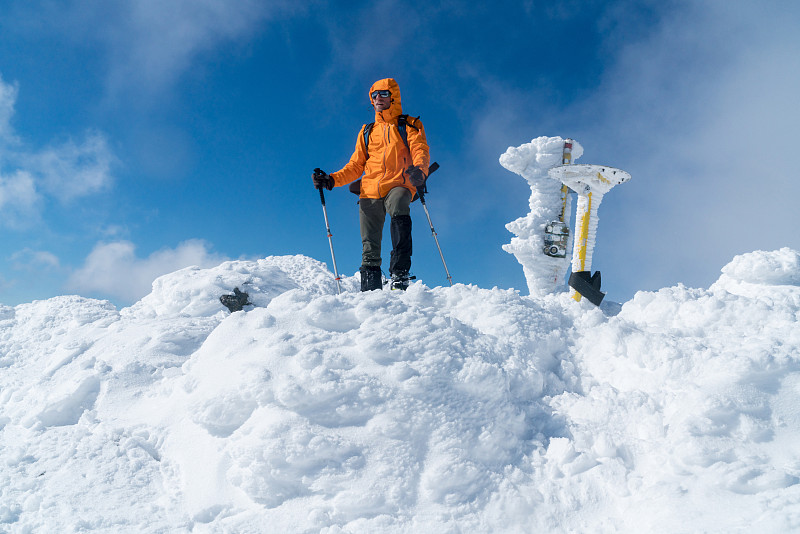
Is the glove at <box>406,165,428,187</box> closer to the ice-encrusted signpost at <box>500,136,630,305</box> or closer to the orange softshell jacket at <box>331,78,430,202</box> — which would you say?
the orange softshell jacket at <box>331,78,430,202</box>

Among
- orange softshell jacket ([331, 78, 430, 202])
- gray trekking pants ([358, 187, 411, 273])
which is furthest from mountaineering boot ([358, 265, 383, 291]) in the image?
orange softshell jacket ([331, 78, 430, 202])

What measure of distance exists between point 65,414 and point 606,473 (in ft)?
14.2

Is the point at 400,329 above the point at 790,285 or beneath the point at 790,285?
beneath

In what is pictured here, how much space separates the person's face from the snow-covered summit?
331cm

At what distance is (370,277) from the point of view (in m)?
5.95

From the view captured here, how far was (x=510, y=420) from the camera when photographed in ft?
10.1

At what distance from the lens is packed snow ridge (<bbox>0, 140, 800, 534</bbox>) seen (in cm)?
248

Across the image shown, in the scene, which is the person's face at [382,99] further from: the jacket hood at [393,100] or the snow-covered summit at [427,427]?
the snow-covered summit at [427,427]

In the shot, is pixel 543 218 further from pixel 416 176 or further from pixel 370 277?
pixel 370 277

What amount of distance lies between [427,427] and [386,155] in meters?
3.98

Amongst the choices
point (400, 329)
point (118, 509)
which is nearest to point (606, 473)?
point (400, 329)

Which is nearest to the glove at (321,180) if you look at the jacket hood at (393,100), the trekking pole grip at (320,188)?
the trekking pole grip at (320,188)

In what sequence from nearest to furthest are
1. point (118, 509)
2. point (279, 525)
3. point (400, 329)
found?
1. point (279, 525)
2. point (118, 509)
3. point (400, 329)

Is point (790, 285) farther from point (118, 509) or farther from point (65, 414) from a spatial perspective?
point (65, 414)
